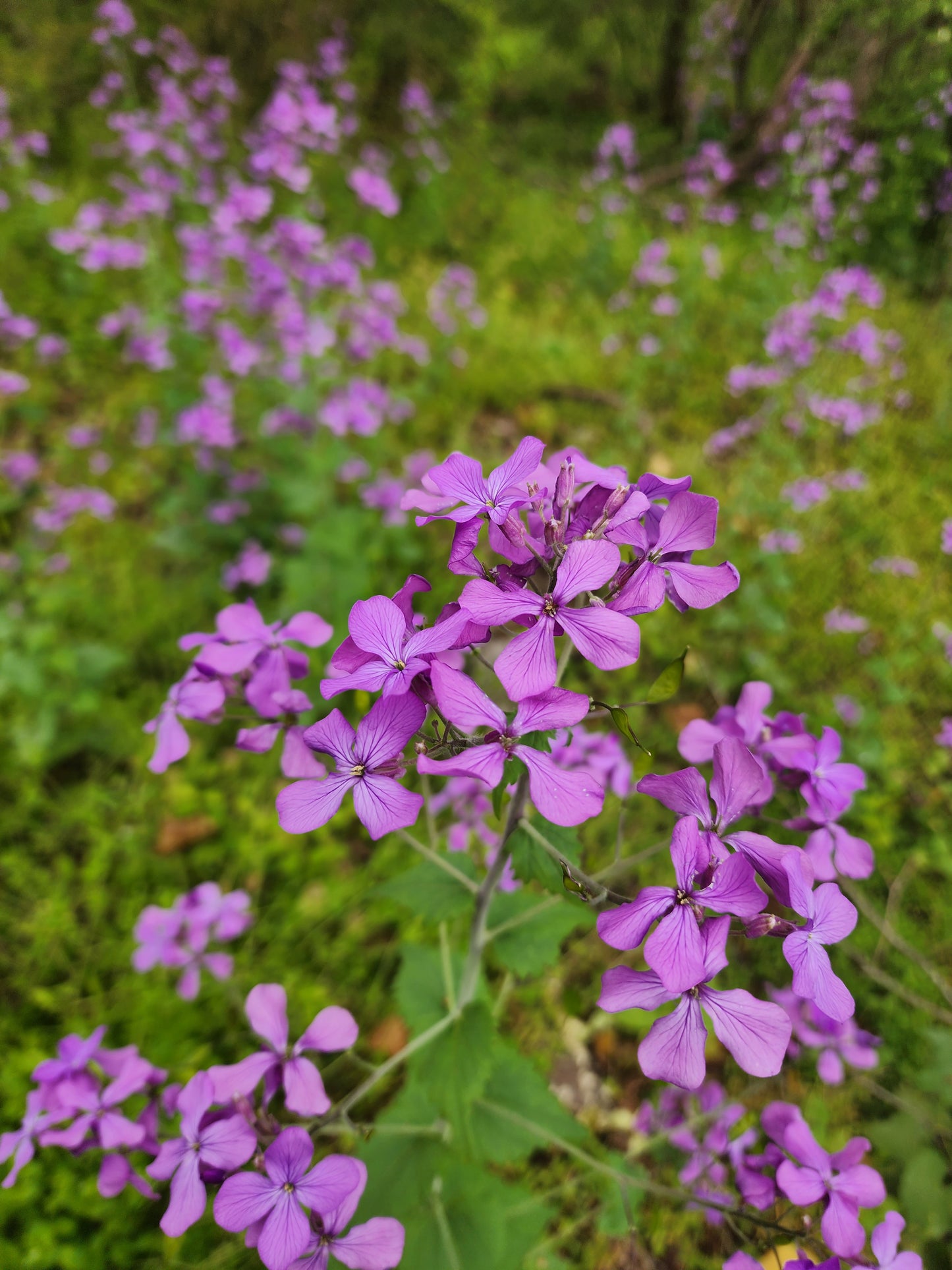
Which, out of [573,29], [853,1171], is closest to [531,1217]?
[853,1171]

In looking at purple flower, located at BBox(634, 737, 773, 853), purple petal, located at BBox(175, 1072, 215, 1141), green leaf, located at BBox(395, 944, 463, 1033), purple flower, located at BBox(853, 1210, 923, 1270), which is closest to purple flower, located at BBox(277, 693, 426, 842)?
purple flower, located at BBox(634, 737, 773, 853)

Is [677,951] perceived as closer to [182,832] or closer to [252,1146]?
[252,1146]

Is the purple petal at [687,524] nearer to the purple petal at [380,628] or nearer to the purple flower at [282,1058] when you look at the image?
the purple petal at [380,628]

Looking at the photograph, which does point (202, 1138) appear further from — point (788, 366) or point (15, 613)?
point (788, 366)

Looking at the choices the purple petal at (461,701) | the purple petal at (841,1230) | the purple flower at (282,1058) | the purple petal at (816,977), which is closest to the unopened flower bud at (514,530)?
the purple petal at (461,701)

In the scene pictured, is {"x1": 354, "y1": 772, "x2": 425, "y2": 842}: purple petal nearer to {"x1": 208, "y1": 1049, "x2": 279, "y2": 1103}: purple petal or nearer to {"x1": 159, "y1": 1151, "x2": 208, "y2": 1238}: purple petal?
{"x1": 208, "y1": 1049, "x2": 279, "y2": 1103}: purple petal

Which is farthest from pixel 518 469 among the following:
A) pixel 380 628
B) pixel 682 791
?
pixel 682 791
